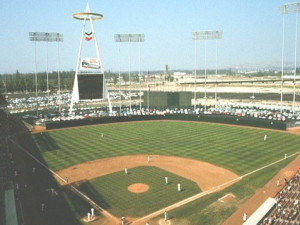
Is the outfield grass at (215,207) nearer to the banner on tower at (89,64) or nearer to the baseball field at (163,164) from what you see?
the baseball field at (163,164)

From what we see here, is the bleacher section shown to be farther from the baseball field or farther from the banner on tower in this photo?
the banner on tower

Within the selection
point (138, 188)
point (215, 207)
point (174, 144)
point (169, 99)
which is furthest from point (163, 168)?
point (169, 99)

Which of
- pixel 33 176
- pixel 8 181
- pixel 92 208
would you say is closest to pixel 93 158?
pixel 33 176

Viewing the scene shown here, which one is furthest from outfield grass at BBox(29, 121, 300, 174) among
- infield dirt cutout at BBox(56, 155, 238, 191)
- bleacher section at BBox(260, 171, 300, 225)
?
bleacher section at BBox(260, 171, 300, 225)

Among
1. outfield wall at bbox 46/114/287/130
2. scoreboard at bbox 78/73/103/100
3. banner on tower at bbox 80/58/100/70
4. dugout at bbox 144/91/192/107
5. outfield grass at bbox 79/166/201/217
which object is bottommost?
outfield grass at bbox 79/166/201/217

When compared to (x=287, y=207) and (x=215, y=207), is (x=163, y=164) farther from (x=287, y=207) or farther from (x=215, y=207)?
(x=287, y=207)

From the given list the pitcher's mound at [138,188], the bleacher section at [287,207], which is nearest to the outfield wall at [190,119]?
the bleacher section at [287,207]
